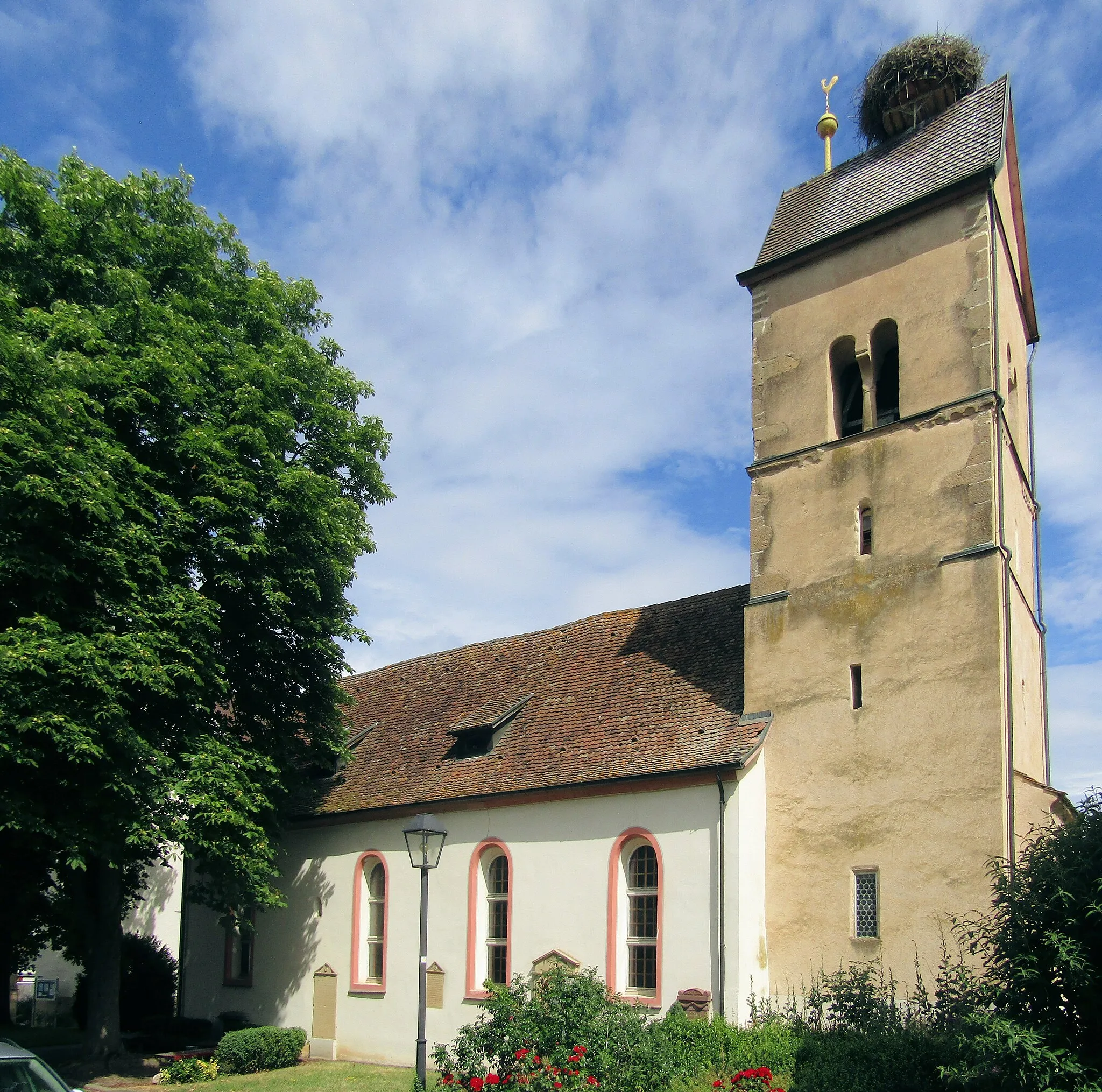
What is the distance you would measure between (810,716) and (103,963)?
13651mm

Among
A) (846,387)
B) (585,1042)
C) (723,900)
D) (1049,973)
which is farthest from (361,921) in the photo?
(1049,973)

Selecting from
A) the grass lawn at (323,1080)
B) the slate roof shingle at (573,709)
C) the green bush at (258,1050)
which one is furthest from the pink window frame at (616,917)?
the green bush at (258,1050)

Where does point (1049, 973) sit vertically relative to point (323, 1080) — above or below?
above

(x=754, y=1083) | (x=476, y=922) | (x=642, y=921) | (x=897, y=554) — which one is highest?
(x=897, y=554)

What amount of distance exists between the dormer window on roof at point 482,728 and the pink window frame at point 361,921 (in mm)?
2689

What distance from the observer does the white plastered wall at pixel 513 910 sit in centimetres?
1786

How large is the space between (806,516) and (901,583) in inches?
90.2

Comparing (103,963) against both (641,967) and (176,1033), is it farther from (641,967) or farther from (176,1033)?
(641,967)

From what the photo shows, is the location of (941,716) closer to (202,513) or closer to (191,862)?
(202,513)

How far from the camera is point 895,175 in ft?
68.1

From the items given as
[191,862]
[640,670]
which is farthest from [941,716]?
[191,862]

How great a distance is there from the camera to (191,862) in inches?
1169

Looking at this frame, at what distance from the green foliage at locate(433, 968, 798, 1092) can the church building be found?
221 cm

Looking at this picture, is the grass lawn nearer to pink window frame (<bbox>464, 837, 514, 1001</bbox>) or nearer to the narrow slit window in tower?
pink window frame (<bbox>464, 837, 514, 1001</bbox>)
